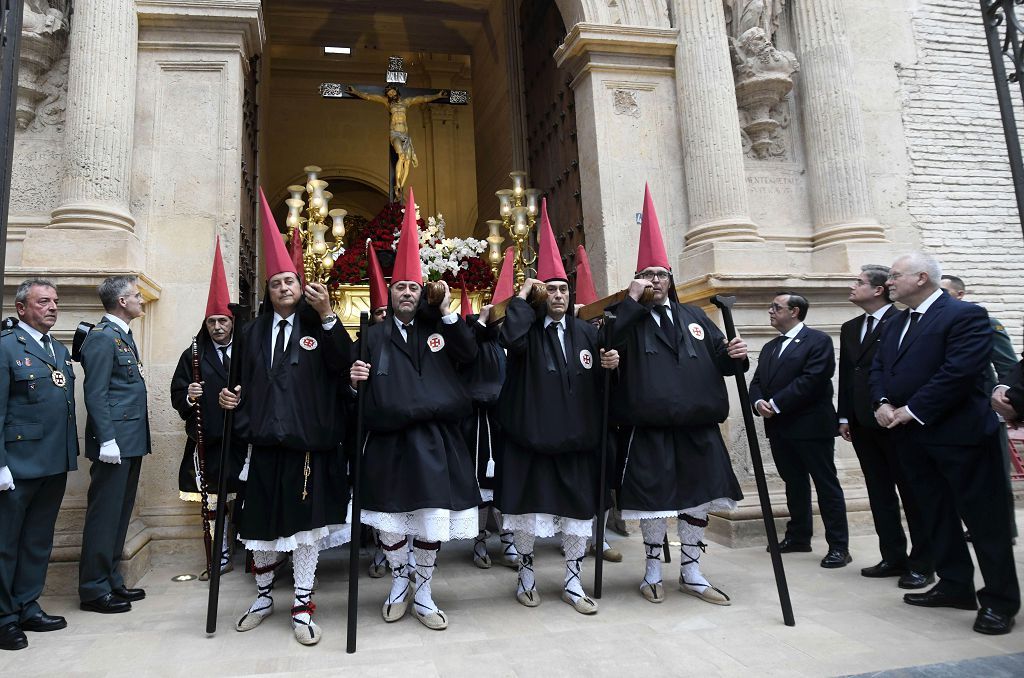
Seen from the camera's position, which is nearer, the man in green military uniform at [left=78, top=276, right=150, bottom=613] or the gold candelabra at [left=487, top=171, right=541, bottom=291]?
the man in green military uniform at [left=78, top=276, right=150, bottom=613]

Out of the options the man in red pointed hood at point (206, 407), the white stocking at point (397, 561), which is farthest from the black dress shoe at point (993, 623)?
the man in red pointed hood at point (206, 407)

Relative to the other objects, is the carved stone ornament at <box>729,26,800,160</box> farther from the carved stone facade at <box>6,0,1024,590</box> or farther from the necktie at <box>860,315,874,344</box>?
the necktie at <box>860,315,874,344</box>

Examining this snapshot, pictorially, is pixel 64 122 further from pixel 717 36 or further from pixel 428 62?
pixel 428 62

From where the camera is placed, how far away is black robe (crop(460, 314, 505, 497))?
4.45 metres

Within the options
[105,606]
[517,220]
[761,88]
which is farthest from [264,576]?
[761,88]

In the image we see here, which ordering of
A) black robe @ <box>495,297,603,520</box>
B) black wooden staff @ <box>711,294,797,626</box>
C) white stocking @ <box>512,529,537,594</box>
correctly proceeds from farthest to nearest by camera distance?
white stocking @ <box>512,529,537,594</box>
black robe @ <box>495,297,603,520</box>
black wooden staff @ <box>711,294,797,626</box>

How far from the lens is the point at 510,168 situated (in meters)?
10.8

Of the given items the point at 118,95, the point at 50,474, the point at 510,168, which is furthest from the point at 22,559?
the point at 510,168

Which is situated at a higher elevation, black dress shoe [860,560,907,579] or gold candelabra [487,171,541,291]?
gold candelabra [487,171,541,291]

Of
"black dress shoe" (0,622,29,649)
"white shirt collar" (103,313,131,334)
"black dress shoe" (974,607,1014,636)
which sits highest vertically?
"white shirt collar" (103,313,131,334)

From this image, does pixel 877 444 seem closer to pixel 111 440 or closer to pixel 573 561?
pixel 573 561

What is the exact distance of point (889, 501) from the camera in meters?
4.90

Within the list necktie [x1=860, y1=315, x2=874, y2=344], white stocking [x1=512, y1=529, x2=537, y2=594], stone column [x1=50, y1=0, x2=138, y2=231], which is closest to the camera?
white stocking [x1=512, y1=529, x2=537, y2=594]

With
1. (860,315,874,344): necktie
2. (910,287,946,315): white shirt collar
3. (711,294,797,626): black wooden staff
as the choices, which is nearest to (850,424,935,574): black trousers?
(860,315,874,344): necktie
